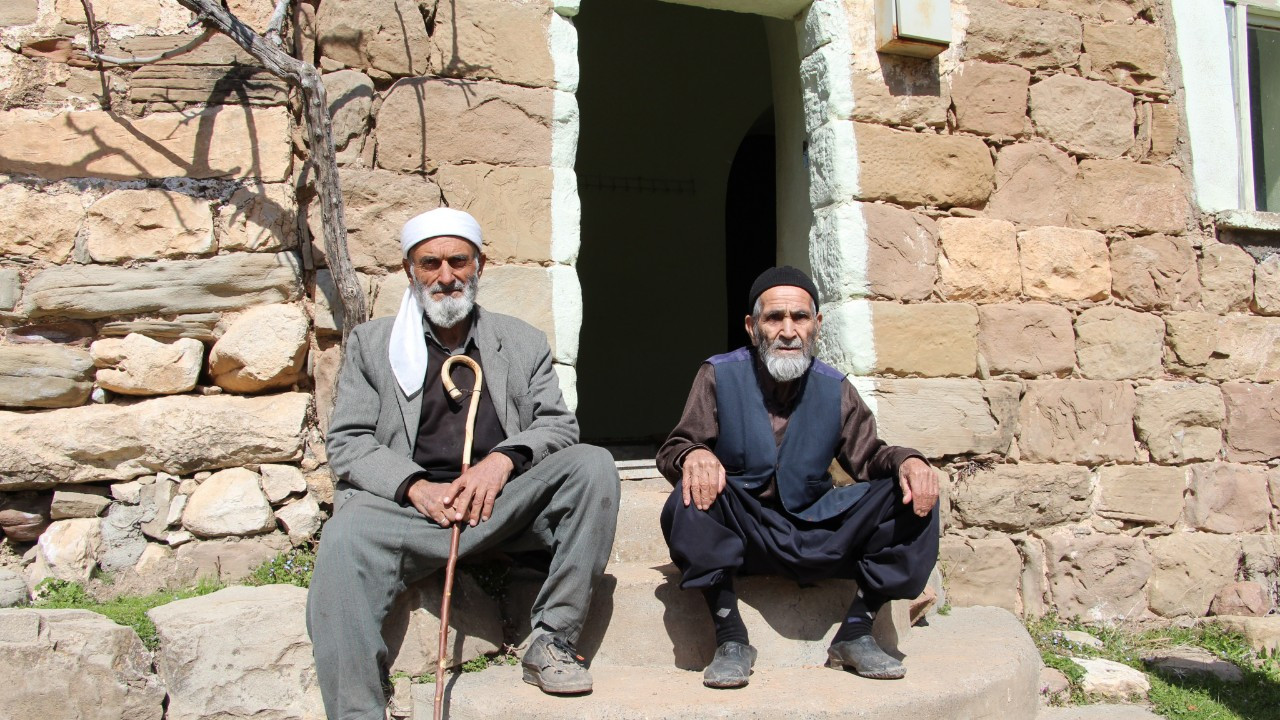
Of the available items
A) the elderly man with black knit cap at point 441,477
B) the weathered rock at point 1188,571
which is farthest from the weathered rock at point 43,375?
the weathered rock at point 1188,571

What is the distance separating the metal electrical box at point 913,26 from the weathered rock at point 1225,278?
1653 mm

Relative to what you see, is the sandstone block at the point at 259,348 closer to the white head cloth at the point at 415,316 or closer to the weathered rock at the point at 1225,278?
the white head cloth at the point at 415,316

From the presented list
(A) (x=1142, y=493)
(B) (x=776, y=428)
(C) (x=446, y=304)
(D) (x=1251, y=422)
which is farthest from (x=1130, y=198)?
(C) (x=446, y=304)

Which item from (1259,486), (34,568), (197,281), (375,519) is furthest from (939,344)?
(34,568)

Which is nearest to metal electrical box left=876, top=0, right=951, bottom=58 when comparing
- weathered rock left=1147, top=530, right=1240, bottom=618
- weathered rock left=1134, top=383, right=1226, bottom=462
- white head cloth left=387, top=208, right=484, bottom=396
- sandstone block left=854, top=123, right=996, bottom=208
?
sandstone block left=854, top=123, right=996, bottom=208

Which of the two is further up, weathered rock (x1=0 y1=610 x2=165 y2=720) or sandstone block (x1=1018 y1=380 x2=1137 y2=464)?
sandstone block (x1=1018 y1=380 x2=1137 y2=464)

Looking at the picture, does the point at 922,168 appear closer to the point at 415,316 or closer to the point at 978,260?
the point at 978,260

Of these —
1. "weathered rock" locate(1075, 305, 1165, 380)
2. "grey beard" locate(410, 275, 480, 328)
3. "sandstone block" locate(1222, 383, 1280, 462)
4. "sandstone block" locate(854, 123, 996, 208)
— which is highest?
"sandstone block" locate(854, 123, 996, 208)

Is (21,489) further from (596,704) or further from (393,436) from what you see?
(596,704)

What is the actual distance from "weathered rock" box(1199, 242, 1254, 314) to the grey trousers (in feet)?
10.5

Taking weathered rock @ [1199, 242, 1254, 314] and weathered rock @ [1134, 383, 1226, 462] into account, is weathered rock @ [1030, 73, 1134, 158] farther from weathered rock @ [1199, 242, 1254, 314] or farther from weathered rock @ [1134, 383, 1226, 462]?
weathered rock @ [1134, 383, 1226, 462]

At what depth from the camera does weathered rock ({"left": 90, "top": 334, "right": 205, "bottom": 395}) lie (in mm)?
3312

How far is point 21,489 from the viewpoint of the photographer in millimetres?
3254

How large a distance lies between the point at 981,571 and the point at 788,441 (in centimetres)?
144
